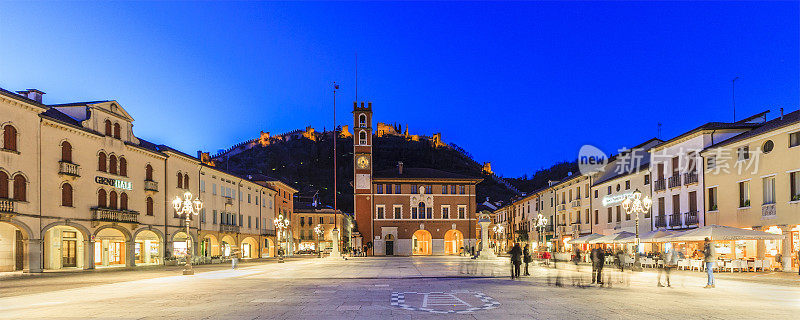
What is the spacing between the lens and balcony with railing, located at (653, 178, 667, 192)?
4591 centimetres

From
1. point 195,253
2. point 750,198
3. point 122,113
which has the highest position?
point 122,113

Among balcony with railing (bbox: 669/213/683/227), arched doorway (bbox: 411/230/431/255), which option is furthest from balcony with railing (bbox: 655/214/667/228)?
arched doorway (bbox: 411/230/431/255)

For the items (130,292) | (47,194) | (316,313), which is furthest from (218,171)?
(316,313)

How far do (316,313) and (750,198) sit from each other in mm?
30361

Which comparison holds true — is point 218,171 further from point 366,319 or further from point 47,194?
point 366,319

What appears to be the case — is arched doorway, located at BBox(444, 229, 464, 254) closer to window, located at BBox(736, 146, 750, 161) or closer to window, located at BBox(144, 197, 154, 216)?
window, located at BBox(144, 197, 154, 216)

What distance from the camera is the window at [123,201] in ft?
150

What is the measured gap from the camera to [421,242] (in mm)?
87125

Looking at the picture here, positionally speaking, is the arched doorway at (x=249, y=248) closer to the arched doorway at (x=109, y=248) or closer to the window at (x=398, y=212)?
the window at (x=398, y=212)

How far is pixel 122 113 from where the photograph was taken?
153ft

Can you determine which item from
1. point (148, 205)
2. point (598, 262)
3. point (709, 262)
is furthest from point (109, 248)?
point (709, 262)

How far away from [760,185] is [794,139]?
358 centimetres

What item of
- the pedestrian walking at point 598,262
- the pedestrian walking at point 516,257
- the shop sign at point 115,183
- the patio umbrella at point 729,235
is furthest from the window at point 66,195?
the patio umbrella at point 729,235

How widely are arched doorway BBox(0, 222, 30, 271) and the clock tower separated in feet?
163
